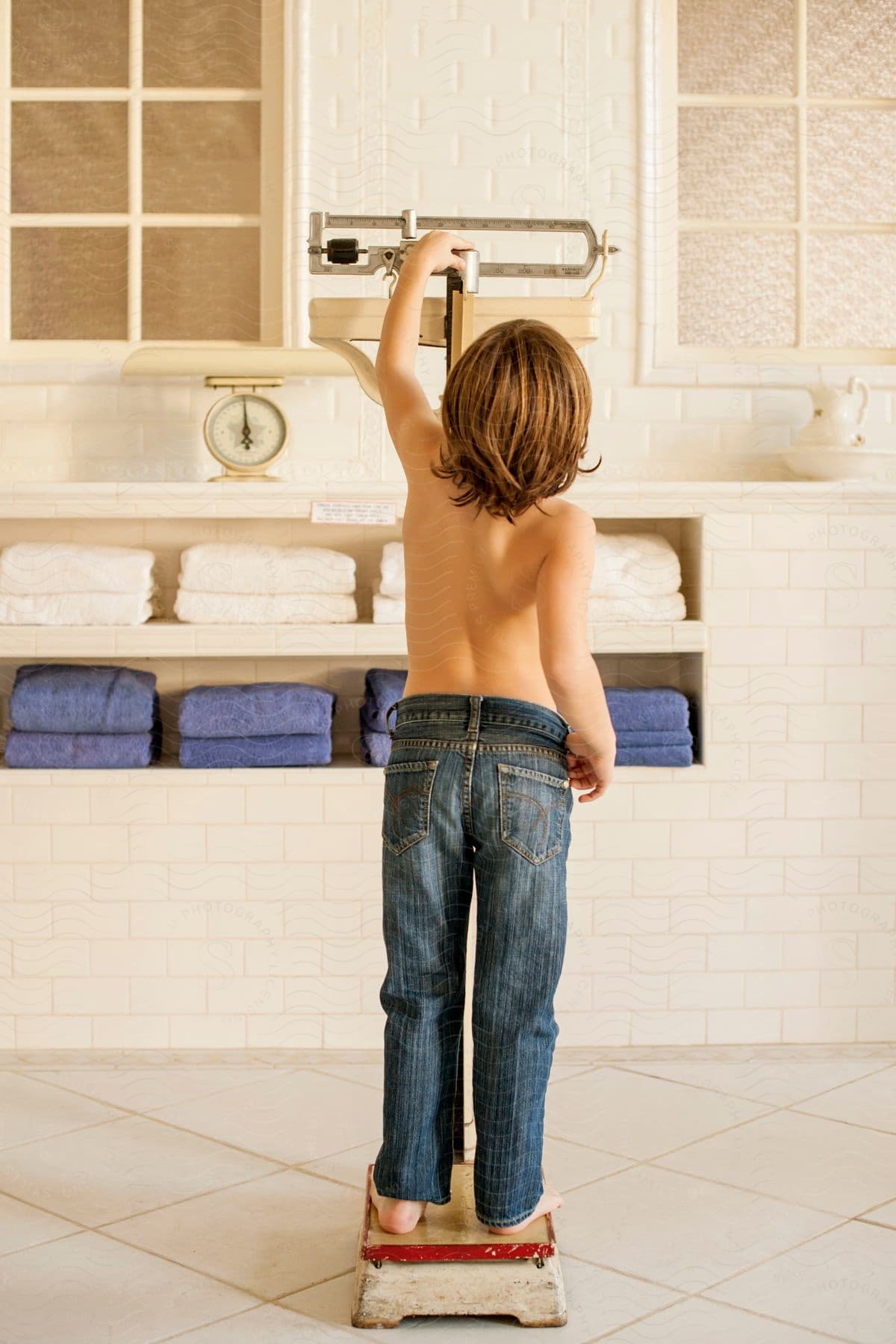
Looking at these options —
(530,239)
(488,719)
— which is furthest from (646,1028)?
(530,239)

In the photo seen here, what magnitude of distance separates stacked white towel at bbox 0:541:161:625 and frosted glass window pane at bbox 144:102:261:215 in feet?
2.80

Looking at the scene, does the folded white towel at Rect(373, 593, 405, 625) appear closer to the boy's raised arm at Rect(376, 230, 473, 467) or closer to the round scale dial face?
the round scale dial face

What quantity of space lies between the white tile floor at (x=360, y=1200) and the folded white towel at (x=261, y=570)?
0.97 meters

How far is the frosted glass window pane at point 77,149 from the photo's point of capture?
10.7ft

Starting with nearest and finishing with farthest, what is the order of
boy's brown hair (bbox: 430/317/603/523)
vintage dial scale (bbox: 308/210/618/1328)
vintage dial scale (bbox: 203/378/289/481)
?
boy's brown hair (bbox: 430/317/603/523) → vintage dial scale (bbox: 308/210/618/1328) → vintage dial scale (bbox: 203/378/289/481)

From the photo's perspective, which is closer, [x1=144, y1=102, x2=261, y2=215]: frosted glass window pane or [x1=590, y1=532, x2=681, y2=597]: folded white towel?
[x1=590, y1=532, x2=681, y2=597]: folded white towel

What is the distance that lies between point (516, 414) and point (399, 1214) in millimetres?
1043

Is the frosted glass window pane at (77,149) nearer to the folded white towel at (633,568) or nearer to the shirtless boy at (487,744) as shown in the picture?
the folded white towel at (633,568)

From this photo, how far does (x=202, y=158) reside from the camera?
326cm

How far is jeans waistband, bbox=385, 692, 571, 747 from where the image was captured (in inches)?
73.4

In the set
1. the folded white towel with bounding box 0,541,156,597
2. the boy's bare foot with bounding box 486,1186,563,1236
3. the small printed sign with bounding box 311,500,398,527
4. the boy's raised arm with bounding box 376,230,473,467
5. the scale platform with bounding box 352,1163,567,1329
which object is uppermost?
the boy's raised arm with bounding box 376,230,473,467

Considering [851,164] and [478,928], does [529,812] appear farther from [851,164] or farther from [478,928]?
[851,164]

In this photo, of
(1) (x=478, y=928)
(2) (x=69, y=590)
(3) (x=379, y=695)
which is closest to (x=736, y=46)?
(3) (x=379, y=695)

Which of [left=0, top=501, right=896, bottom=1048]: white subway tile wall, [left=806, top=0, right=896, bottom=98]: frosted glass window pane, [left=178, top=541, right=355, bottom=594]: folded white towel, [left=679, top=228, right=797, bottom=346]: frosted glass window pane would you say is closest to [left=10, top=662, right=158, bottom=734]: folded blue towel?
[left=0, top=501, right=896, bottom=1048]: white subway tile wall
